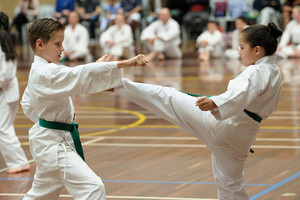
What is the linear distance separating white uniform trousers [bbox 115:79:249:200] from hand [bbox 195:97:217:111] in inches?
13.9

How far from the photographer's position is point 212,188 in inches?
196

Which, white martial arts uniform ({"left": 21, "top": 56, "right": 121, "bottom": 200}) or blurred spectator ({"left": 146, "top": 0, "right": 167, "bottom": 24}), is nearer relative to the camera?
white martial arts uniform ({"left": 21, "top": 56, "right": 121, "bottom": 200})

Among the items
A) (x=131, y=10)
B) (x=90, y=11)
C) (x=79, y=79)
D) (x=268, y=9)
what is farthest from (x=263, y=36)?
(x=90, y=11)

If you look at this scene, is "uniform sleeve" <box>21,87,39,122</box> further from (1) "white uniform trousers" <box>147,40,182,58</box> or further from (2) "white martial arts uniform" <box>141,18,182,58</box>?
(1) "white uniform trousers" <box>147,40,182,58</box>

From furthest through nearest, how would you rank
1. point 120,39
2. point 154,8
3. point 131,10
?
point 154,8 → point 131,10 → point 120,39

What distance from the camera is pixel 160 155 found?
6270mm

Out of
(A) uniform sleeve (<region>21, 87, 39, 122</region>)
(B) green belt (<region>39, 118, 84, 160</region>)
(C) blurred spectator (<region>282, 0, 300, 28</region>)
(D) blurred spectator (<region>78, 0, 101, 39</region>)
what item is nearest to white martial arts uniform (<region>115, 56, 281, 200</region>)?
(B) green belt (<region>39, 118, 84, 160</region>)

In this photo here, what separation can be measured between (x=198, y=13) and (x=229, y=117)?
14.8 m

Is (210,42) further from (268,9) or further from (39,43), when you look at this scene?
(39,43)

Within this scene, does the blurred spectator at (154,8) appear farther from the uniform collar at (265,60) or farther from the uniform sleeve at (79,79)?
the uniform sleeve at (79,79)

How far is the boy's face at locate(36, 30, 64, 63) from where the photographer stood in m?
3.81

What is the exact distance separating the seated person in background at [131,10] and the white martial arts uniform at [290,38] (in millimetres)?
4946

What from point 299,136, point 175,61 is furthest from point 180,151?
point 175,61

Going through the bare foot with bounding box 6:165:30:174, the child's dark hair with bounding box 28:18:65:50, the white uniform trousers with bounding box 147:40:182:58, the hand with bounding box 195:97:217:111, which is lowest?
the white uniform trousers with bounding box 147:40:182:58
